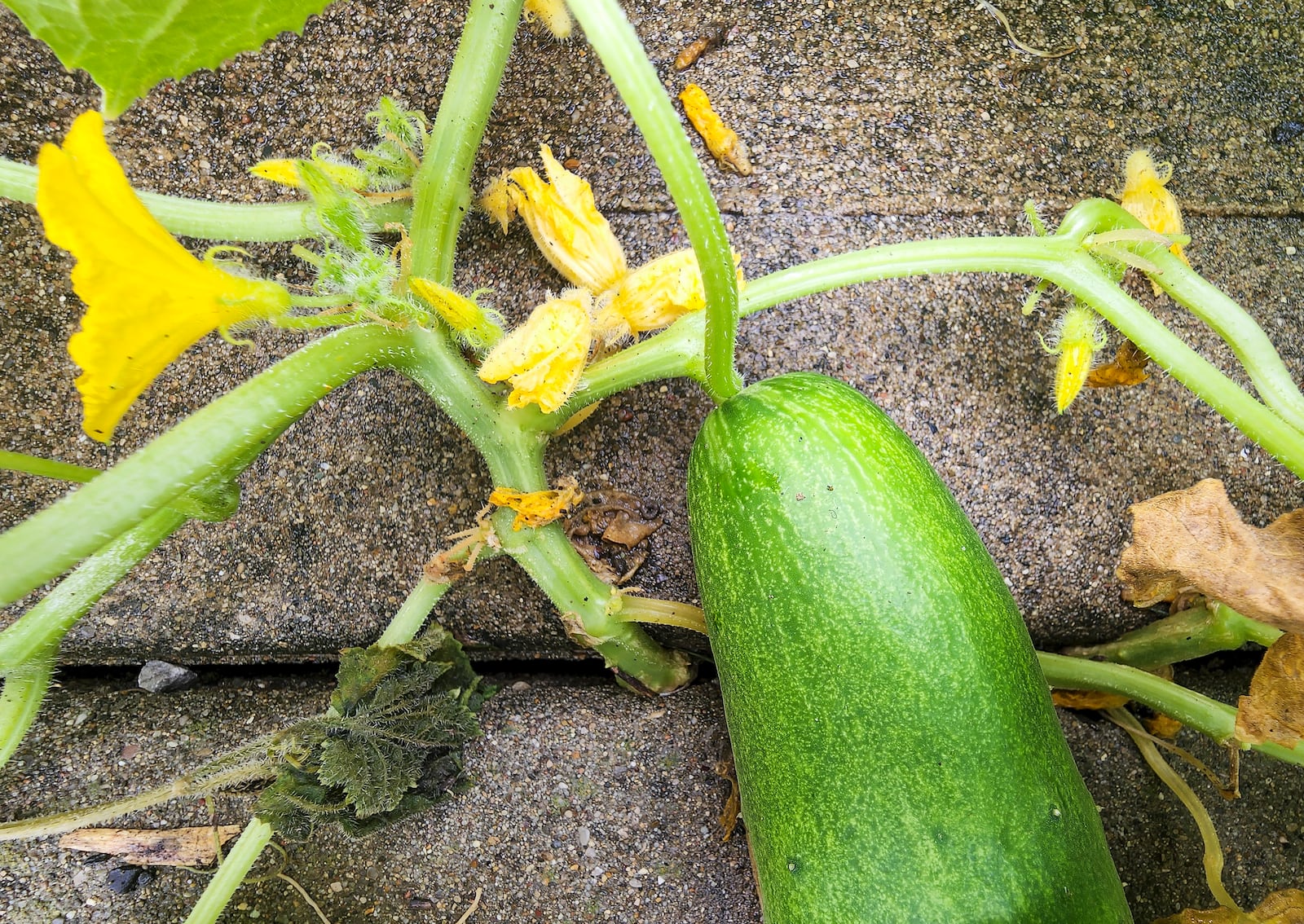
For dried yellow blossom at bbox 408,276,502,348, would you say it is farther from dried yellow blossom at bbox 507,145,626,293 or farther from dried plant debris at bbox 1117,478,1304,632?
dried plant debris at bbox 1117,478,1304,632

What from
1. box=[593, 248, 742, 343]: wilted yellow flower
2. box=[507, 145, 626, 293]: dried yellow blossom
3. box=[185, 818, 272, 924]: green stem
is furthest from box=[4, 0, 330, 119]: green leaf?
box=[185, 818, 272, 924]: green stem

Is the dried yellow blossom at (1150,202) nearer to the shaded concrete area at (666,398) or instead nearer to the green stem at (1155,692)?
the shaded concrete area at (666,398)

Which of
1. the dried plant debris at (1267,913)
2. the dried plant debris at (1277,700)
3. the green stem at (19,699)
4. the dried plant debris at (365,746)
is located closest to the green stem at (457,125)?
the dried plant debris at (365,746)

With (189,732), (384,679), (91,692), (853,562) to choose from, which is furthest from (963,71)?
(91,692)

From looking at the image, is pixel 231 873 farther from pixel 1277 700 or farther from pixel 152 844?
pixel 1277 700

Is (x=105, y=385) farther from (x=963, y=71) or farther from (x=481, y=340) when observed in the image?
(x=963, y=71)
